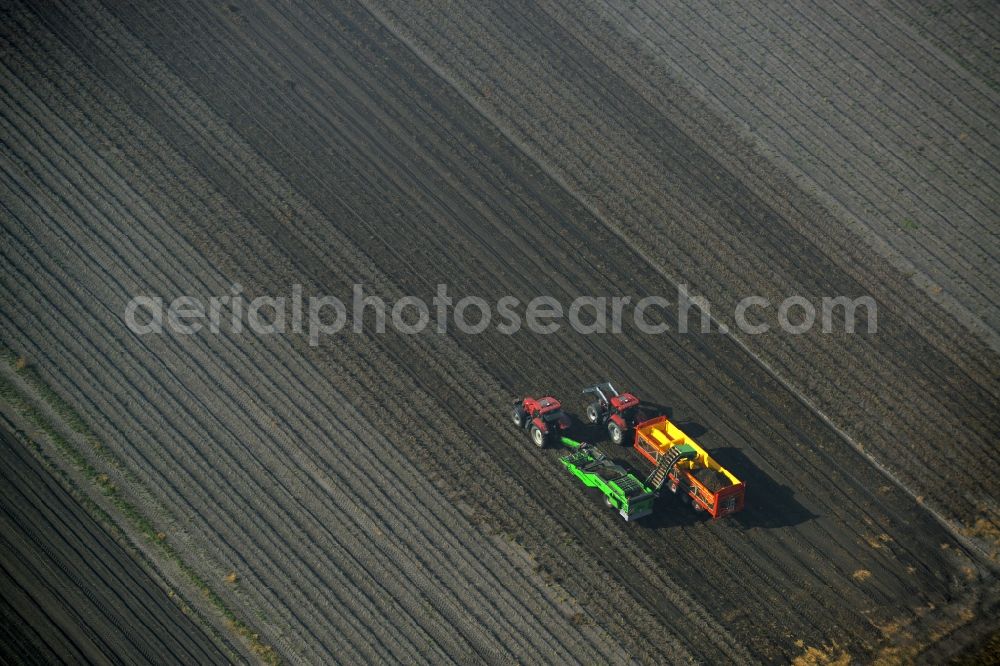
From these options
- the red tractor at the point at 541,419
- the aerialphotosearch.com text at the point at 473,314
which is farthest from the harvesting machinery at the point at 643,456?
the aerialphotosearch.com text at the point at 473,314

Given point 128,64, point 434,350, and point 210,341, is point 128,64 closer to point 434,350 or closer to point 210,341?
point 210,341

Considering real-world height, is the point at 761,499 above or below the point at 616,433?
above

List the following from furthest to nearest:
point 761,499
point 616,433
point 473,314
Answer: point 473,314, point 616,433, point 761,499

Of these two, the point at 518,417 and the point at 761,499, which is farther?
the point at 518,417

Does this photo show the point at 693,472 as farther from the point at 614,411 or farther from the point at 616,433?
the point at 614,411

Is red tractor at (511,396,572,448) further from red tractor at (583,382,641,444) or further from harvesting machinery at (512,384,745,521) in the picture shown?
red tractor at (583,382,641,444)

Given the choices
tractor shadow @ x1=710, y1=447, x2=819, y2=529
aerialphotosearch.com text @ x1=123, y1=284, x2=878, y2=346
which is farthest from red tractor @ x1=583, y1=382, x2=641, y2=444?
aerialphotosearch.com text @ x1=123, y1=284, x2=878, y2=346

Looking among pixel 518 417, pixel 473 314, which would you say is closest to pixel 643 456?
pixel 518 417
